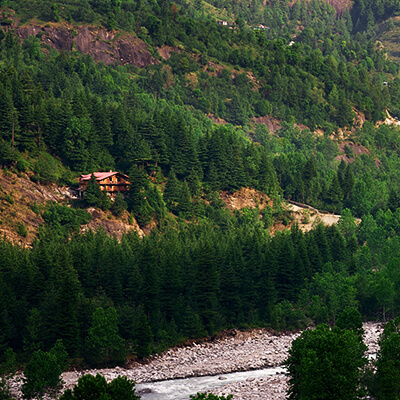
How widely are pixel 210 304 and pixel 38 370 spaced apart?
50344mm

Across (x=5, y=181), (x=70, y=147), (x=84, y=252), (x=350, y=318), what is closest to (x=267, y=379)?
(x=350, y=318)

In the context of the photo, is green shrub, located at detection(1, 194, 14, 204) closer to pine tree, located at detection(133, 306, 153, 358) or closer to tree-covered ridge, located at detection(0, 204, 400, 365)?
tree-covered ridge, located at detection(0, 204, 400, 365)

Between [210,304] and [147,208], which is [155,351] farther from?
[147,208]

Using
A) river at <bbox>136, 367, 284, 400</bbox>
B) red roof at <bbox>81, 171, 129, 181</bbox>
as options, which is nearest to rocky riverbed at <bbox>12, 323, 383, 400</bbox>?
river at <bbox>136, 367, 284, 400</bbox>

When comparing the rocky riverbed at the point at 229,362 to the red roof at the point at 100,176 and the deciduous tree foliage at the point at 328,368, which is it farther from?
the red roof at the point at 100,176

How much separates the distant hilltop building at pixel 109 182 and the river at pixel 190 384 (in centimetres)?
7508

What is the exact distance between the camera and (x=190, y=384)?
118 m

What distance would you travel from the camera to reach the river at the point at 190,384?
111 metres

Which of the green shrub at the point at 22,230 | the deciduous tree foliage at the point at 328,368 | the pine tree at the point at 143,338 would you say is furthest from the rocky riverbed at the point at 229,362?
the green shrub at the point at 22,230

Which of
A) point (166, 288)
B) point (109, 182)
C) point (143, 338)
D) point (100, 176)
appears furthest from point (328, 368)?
point (109, 182)

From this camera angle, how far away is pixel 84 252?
14712 cm

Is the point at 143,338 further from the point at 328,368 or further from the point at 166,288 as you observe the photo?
the point at 328,368

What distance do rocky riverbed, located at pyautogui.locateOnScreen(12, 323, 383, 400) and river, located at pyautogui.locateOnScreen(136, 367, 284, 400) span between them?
1.84 meters

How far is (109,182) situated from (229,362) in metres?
72.9
